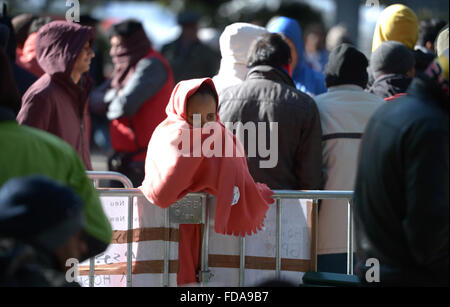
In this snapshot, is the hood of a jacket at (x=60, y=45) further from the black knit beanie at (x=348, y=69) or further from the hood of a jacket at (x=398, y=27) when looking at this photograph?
the hood of a jacket at (x=398, y=27)

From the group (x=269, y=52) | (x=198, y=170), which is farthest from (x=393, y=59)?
(x=198, y=170)

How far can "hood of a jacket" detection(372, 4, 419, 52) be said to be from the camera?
678 cm

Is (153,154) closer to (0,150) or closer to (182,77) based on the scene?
(0,150)

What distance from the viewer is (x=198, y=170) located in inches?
187

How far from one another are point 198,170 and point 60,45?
1.71 metres

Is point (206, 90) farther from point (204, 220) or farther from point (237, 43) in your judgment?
point (237, 43)

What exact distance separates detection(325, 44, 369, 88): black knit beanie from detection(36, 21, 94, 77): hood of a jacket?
5.86ft

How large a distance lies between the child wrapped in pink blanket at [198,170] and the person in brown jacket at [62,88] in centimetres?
109

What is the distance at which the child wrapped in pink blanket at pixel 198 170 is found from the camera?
467 centimetres

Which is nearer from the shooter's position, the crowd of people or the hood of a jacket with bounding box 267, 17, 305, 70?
the crowd of people

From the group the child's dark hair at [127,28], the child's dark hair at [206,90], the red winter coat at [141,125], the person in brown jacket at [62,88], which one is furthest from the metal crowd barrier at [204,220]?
the child's dark hair at [127,28]

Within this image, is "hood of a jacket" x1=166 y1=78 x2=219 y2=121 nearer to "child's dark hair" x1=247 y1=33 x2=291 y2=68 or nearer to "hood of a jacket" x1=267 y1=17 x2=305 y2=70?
"child's dark hair" x1=247 y1=33 x2=291 y2=68

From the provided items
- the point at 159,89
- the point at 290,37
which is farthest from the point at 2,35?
the point at 290,37

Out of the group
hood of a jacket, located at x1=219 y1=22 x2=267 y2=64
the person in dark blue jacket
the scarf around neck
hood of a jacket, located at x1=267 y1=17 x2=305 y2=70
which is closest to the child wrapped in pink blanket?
hood of a jacket, located at x1=219 y1=22 x2=267 y2=64
